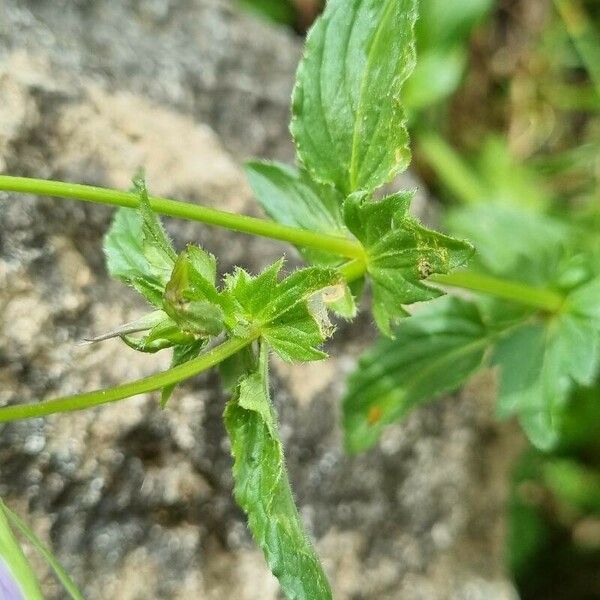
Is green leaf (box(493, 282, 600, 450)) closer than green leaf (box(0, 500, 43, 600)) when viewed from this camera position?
No

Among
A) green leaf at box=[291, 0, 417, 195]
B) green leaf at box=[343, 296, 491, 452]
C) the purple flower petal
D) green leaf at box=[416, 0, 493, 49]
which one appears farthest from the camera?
green leaf at box=[416, 0, 493, 49]

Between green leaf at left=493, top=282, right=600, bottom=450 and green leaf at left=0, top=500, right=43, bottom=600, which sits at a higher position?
green leaf at left=0, top=500, right=43, bottom=600

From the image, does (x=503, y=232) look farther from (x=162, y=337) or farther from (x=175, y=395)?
(x=162, y=337)

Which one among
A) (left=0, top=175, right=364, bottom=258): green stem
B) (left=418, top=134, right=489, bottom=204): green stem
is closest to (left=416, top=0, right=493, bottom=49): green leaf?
(left=418, top=134, right=489, bottom=204): green stem

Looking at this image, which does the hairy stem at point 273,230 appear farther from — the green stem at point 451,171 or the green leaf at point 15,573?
the green stem at point 451,171

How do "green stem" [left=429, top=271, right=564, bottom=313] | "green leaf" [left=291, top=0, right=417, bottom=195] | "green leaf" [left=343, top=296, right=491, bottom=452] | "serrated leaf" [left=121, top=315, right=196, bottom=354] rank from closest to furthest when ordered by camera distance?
"serrated leaf" [left=121, top=315, right=196, bottom=354] → "green leaf" [left=291, top=0, right=417, bottom=195] → "green stem" [left=429, top=271, right=564, bottom=313] → "green leaf" [left=343, top=296, right=491, bottom=452]

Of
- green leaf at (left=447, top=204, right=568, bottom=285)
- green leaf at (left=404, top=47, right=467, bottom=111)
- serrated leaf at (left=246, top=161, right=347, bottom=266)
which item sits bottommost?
green leaf at (left=447, top=204, right=568, bottom=285)

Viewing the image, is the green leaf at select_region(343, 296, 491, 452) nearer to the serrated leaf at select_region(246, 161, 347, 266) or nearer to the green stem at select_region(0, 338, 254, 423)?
the serrated leaf at select_region(246, 161, 347, 266)

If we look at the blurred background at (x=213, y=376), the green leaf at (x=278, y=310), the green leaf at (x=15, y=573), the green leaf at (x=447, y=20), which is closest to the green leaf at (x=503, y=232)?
the blurred background at (x=213, y=376)
